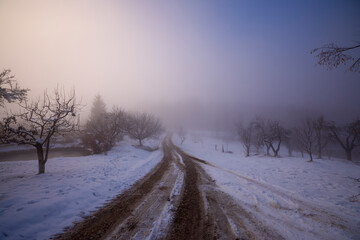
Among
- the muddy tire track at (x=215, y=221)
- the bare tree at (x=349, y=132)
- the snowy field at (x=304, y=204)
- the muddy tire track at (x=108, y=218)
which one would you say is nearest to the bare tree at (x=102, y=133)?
the muddy tire track at (x=108, y=218)

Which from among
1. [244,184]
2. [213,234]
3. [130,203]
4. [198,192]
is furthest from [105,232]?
[244,184]

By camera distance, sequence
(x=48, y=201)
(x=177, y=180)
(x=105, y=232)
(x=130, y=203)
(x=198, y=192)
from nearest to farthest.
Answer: (x=105, y=232)
(x=48, y=201)
(x=130, y=203)
(x=198, y=192)
(x=177, y=180)

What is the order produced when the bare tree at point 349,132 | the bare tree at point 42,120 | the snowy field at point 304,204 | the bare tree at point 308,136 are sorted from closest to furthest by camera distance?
the snowy field at point 304,204 < the bare tree at point 42,120 < the bare tree at point 308,136 < the bare tree at point 349,132

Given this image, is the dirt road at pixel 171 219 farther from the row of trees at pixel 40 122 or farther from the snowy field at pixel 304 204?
the row of trees at pixel 40 122

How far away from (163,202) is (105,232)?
2.69m

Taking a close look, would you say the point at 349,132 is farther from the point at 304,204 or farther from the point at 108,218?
the point at 108,218

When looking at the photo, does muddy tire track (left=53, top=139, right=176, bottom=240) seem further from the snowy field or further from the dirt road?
the snowy field

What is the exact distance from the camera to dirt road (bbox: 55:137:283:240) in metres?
4.04

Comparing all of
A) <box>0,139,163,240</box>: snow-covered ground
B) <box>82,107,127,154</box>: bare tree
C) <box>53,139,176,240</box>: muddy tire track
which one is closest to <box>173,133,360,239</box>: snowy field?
<box>53,139,176,240</box>: muddy tire track

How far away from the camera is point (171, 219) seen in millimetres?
4840

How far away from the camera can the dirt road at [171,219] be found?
404 cm

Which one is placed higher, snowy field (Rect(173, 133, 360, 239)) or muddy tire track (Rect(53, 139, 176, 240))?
muddy tire track (Rect(53, 139, 176, 240))

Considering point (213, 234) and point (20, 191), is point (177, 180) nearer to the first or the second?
point (213, 234)

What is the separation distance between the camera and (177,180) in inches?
390
